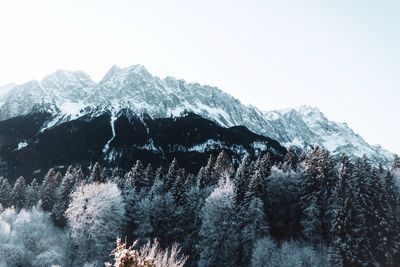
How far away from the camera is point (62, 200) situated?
92.4 metres

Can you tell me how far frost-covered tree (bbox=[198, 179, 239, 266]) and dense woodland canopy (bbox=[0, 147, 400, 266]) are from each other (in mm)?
139

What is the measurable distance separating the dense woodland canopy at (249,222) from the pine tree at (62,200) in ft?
19.1

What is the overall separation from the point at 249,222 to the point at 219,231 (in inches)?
182

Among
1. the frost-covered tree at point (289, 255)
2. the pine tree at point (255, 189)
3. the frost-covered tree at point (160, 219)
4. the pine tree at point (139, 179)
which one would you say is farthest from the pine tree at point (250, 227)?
the pine tree at point (139, 179)

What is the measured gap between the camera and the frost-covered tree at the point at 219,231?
6556 cm

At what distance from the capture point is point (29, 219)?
254 ft

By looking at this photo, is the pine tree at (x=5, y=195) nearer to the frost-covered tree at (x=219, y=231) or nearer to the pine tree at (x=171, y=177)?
the pine tree at (x=171, y=177)

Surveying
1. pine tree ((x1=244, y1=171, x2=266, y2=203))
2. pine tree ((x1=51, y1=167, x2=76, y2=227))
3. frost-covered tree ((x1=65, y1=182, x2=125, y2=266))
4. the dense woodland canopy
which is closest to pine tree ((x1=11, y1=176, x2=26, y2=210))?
pine tree ((x1=51, y1=167, x2=76, y2=227))

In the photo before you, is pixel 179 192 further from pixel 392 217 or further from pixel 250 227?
pixel 392 217

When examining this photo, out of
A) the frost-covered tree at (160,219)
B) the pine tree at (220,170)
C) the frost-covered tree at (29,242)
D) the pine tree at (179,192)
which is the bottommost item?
the frost-covered tree at (29,242)

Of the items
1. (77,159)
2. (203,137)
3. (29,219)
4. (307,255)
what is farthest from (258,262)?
(203,137)

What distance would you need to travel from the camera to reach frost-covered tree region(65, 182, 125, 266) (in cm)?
6675

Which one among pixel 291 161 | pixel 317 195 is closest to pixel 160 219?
pixel 317 195

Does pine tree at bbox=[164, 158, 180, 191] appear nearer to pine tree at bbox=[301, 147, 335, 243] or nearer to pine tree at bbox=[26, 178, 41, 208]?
pine tree at bbox=[301, 147, 335, 243]
